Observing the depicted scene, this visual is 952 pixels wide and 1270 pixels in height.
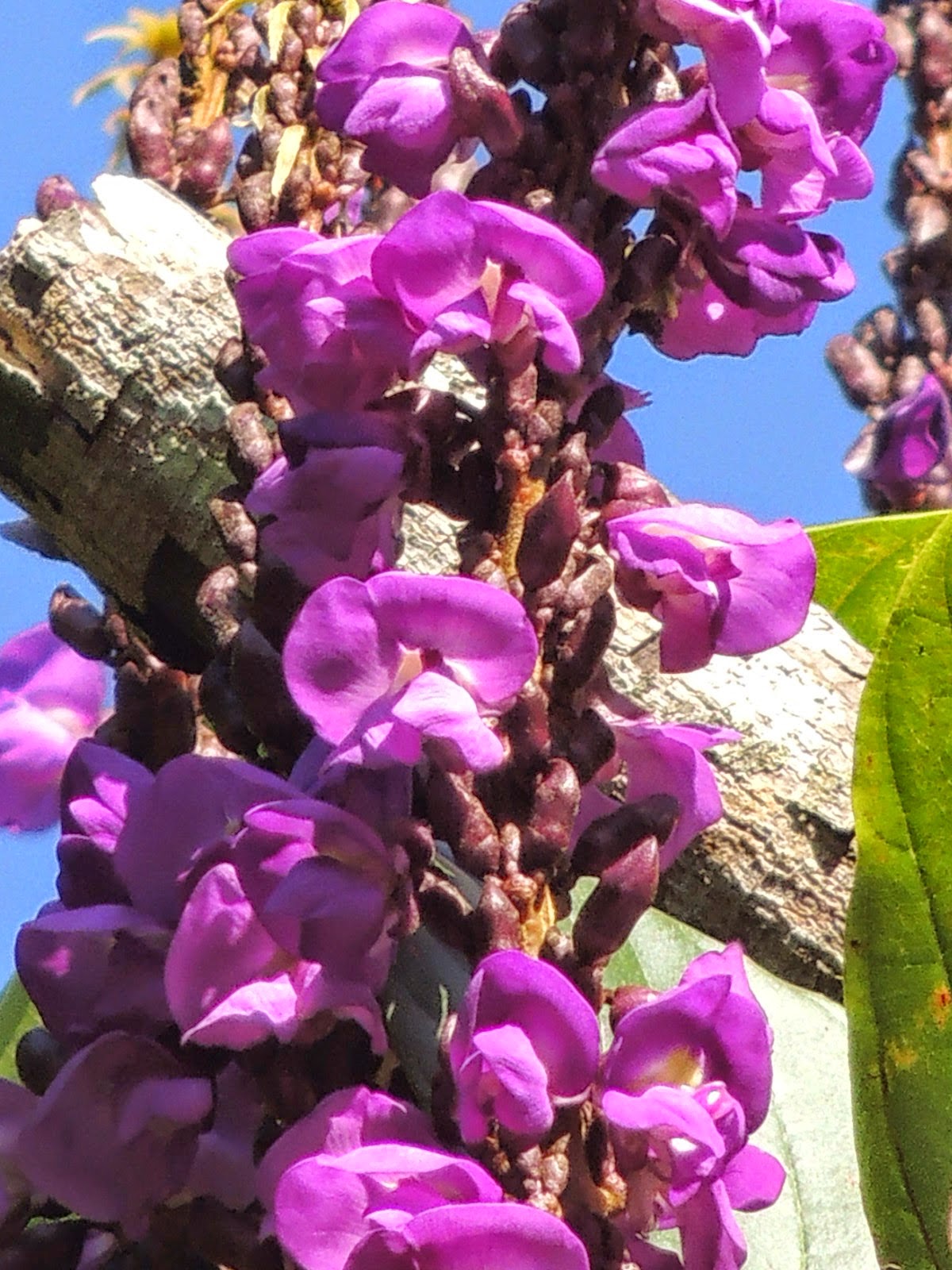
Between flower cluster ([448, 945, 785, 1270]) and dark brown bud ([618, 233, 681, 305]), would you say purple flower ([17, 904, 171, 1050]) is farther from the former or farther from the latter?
dark brown bud ([618, 233, 681, 305])

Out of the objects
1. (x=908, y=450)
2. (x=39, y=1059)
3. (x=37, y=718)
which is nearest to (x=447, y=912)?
(x=39, y=1059)

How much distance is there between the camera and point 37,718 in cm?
82

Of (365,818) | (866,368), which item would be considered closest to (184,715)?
(365,818)

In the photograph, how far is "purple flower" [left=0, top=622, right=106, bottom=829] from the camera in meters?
0.80

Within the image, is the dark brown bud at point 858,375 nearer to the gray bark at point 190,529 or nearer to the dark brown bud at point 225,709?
the gray bark at point 190,529

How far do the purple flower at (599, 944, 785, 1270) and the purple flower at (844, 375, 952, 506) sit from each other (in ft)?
4.64

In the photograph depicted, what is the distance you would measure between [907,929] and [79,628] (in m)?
0.32

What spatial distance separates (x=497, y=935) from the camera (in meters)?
0.45

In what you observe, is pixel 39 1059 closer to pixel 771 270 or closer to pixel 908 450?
pixel 771 270

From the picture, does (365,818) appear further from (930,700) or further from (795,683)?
(795,683)

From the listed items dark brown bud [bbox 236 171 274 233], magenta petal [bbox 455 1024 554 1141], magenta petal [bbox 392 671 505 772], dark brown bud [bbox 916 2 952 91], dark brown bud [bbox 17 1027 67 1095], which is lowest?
dark brown bud [bbox 17 1027 67 1095]


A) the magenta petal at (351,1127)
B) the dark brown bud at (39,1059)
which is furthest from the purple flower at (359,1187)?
the dark brown bud at (39,1059)

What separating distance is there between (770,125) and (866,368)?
1592mm

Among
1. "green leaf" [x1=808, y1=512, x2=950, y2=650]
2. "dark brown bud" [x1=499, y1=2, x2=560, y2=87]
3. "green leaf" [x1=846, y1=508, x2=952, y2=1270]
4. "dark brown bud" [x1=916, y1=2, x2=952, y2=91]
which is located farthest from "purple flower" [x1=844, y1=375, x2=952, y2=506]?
"dark brown bud" [x1=499, y1=2, x2=560, y2=87]
